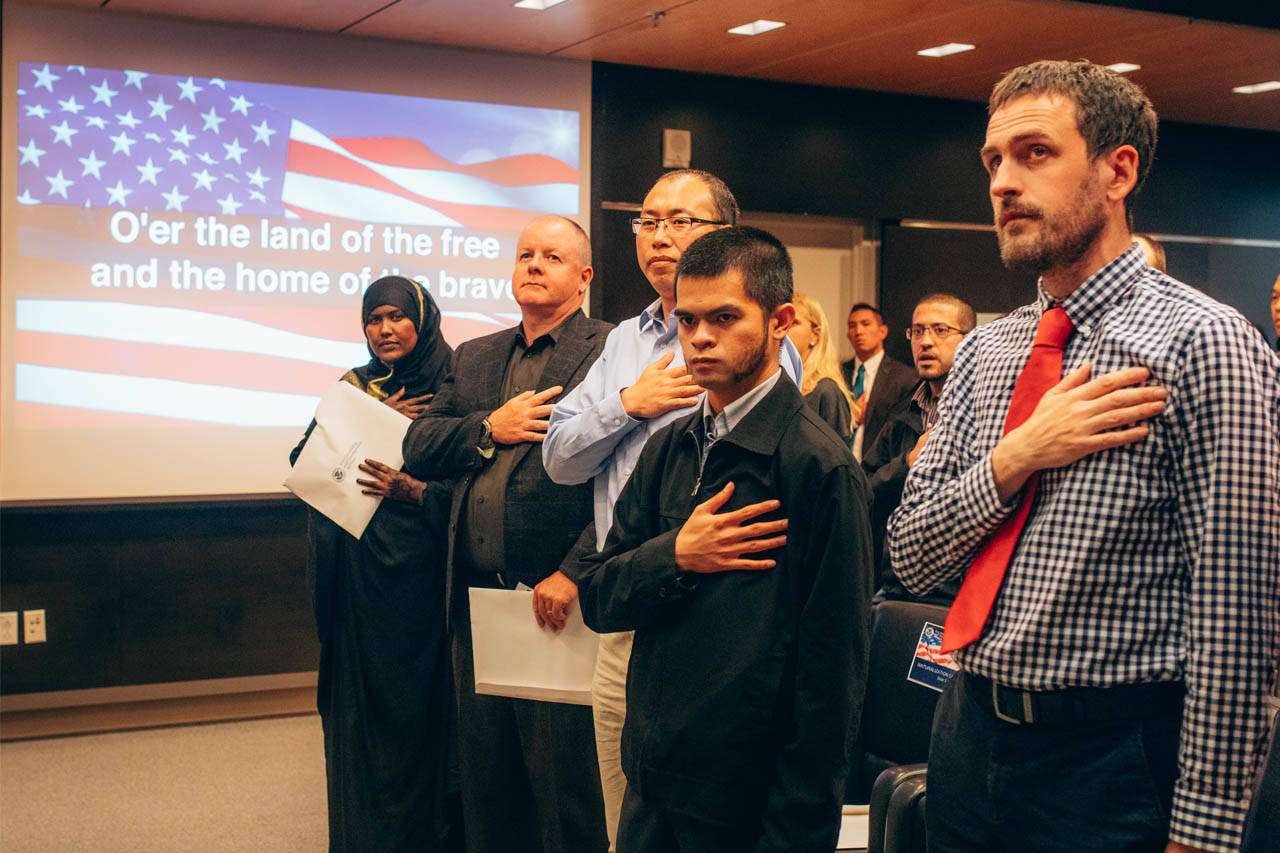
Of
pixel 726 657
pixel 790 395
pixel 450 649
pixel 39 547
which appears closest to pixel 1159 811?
pixel 726 657

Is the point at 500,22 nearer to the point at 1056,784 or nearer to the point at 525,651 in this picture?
the point at 525,651

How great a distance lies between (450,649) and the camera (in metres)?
3.35

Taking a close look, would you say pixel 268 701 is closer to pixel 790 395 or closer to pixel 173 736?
pixel 173 736

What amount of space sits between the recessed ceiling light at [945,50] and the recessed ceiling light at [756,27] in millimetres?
941

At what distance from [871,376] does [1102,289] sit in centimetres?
525

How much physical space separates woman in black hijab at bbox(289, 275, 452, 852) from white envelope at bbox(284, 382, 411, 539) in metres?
0.10

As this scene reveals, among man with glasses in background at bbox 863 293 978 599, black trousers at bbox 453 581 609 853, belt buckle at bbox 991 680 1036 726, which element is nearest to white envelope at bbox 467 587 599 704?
black trousers at bbox 453 581 609 853

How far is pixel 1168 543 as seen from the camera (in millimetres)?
1325

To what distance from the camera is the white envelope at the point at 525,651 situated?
2.50 metres

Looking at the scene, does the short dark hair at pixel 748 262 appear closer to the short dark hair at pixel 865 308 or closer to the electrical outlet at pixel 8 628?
the electrical outlet at pixel 8 628

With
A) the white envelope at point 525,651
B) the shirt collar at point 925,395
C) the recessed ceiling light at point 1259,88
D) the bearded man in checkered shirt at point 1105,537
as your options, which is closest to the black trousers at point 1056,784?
the bearded man in checkered shirt at point 1105,537

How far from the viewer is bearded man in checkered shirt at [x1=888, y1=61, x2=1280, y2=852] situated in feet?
4.08

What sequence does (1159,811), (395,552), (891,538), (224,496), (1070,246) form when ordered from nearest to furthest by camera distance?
(1159,811), (1070,246), (891,538), (395,552), (224,496)

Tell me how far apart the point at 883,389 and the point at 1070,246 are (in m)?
4.94
